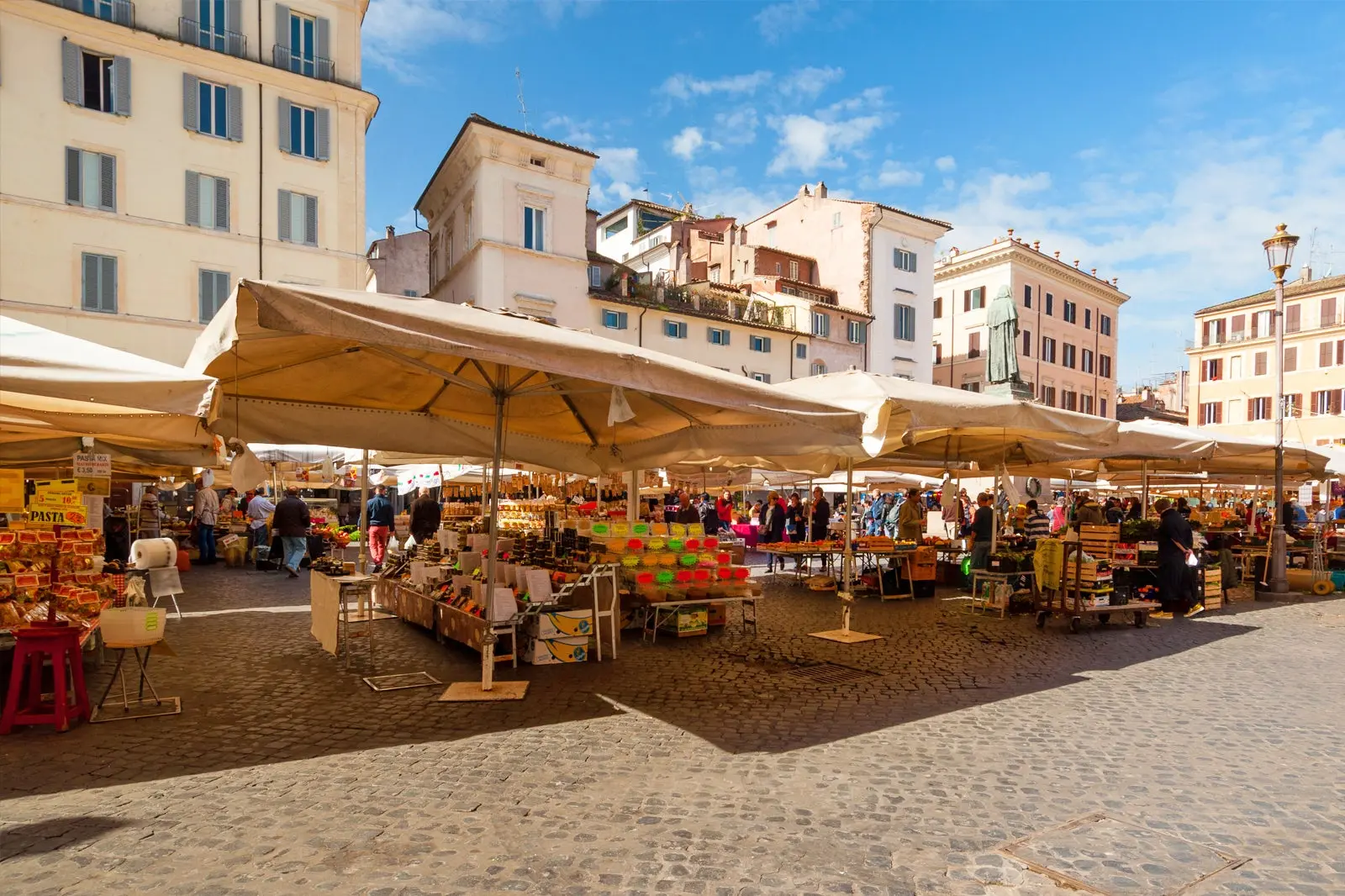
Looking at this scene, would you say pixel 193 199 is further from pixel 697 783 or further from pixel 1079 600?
pixel 697 783

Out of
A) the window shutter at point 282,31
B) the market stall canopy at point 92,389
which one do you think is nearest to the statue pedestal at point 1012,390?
the window shutter at point 282,31

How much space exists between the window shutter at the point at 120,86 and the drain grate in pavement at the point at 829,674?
2608 cm

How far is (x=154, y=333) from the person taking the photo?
23.4 metres

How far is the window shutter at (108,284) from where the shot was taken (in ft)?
74.5

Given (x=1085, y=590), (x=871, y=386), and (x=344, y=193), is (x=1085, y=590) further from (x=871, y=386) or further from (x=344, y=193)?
(x=344, y=193)

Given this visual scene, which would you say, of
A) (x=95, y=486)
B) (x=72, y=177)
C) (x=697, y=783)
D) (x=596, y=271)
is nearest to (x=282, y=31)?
(x=72, y=177)

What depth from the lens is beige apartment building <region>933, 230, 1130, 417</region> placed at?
4675cm

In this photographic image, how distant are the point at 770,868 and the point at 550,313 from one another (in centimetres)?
2905

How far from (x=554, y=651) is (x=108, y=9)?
26.2 metres

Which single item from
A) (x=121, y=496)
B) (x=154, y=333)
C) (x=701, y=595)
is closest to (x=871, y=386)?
(x=701, y=595)

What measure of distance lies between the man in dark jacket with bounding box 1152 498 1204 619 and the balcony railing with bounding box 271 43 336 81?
27102mm

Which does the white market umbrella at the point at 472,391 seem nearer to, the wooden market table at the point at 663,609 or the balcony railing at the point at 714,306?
the wooden market table at the point at 663,609

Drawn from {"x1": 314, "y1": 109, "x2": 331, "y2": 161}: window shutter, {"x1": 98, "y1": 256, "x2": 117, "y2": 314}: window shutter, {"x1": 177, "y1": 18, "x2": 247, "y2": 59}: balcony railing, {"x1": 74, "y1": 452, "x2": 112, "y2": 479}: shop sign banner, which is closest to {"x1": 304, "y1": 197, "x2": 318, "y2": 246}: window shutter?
{"x1": 314, "y1": 109, "x2": 331, "y2": 161}: window shutter

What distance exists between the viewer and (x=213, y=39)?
24.9 meters
